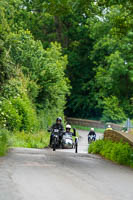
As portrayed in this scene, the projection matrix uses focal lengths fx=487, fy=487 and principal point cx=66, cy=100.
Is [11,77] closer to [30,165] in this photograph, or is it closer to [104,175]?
[30,165]

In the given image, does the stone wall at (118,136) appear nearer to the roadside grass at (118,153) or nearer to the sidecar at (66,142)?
the roadside grass at (118,153)

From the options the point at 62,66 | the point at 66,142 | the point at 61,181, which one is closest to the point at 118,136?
the point at 61,181

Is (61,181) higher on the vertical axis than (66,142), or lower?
lower

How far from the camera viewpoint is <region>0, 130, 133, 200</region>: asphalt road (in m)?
8.26

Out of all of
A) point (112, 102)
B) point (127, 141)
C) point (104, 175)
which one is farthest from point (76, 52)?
point (104, 175)

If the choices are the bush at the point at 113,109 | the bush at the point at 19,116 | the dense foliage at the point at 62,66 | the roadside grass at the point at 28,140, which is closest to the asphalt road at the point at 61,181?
the dense foliage at the point at 62,66

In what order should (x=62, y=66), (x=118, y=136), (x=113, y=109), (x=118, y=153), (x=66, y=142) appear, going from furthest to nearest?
(x=113, y=109)
(x=62, y=66)
(x=66, y=142)
(x=118, y=136)
(x=118, y=153)

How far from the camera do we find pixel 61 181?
9.77 metres

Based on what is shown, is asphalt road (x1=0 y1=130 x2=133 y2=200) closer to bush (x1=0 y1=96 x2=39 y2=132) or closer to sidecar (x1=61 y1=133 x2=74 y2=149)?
sidecar (x1=61 y1=133 x2=74 y2=149)

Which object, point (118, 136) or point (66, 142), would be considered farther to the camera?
point (66, 142)

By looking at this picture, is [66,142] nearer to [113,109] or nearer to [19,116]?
[19,116]

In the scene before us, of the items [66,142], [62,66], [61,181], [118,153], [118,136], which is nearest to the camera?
[61,181]

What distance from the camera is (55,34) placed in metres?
64.6

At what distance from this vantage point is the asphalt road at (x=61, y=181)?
826cm
